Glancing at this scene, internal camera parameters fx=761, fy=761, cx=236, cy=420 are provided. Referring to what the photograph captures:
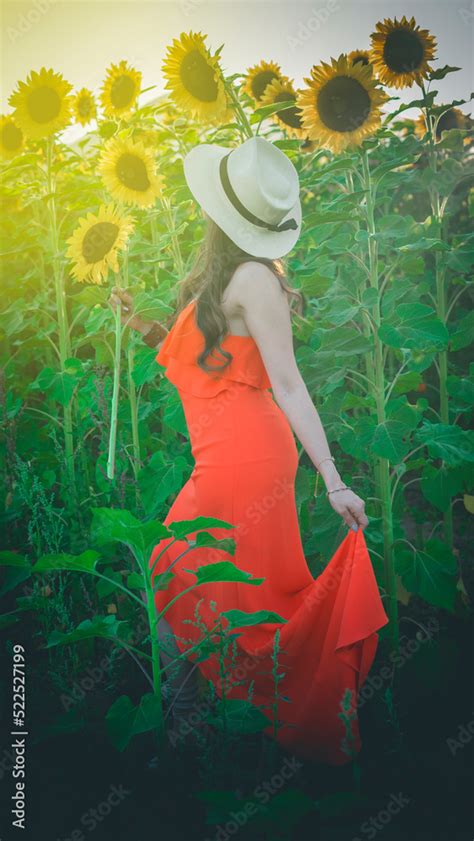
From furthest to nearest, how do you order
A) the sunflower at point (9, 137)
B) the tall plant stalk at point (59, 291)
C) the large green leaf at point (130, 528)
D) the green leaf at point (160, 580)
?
the sunflower at point (9, 137), the tall plant stalk at point (59, 291), the green leaf at point (160, 580), the large green leaf at point (130, 528)

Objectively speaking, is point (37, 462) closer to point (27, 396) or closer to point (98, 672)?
point (27, 396)

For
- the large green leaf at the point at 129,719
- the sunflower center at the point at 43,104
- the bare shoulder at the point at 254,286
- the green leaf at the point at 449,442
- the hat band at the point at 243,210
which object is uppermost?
the sunflower center at the point at 43,104

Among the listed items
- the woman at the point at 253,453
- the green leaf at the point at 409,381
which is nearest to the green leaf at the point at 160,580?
the woman at the point at 253,453

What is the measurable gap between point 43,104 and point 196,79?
2.89 feet

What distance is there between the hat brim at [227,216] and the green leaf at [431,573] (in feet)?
3.51

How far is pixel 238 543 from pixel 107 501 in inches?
24.4

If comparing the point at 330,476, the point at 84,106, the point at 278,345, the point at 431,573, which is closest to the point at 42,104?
the point at 84,106

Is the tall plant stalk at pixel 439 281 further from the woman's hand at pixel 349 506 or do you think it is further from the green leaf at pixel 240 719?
the green leaf at pixel 240 719

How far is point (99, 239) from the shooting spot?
7.84ft

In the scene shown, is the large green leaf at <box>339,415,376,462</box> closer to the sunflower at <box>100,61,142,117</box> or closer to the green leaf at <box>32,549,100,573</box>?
the green leaf at <box>32,549,100,573</box>

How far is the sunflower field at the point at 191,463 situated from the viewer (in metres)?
1.85

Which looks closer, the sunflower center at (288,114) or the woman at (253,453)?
the woman at (253,453)

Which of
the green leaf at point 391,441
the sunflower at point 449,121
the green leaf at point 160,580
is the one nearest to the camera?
the green leaf at point 160,580

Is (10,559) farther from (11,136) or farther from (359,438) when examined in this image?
(11,136)
